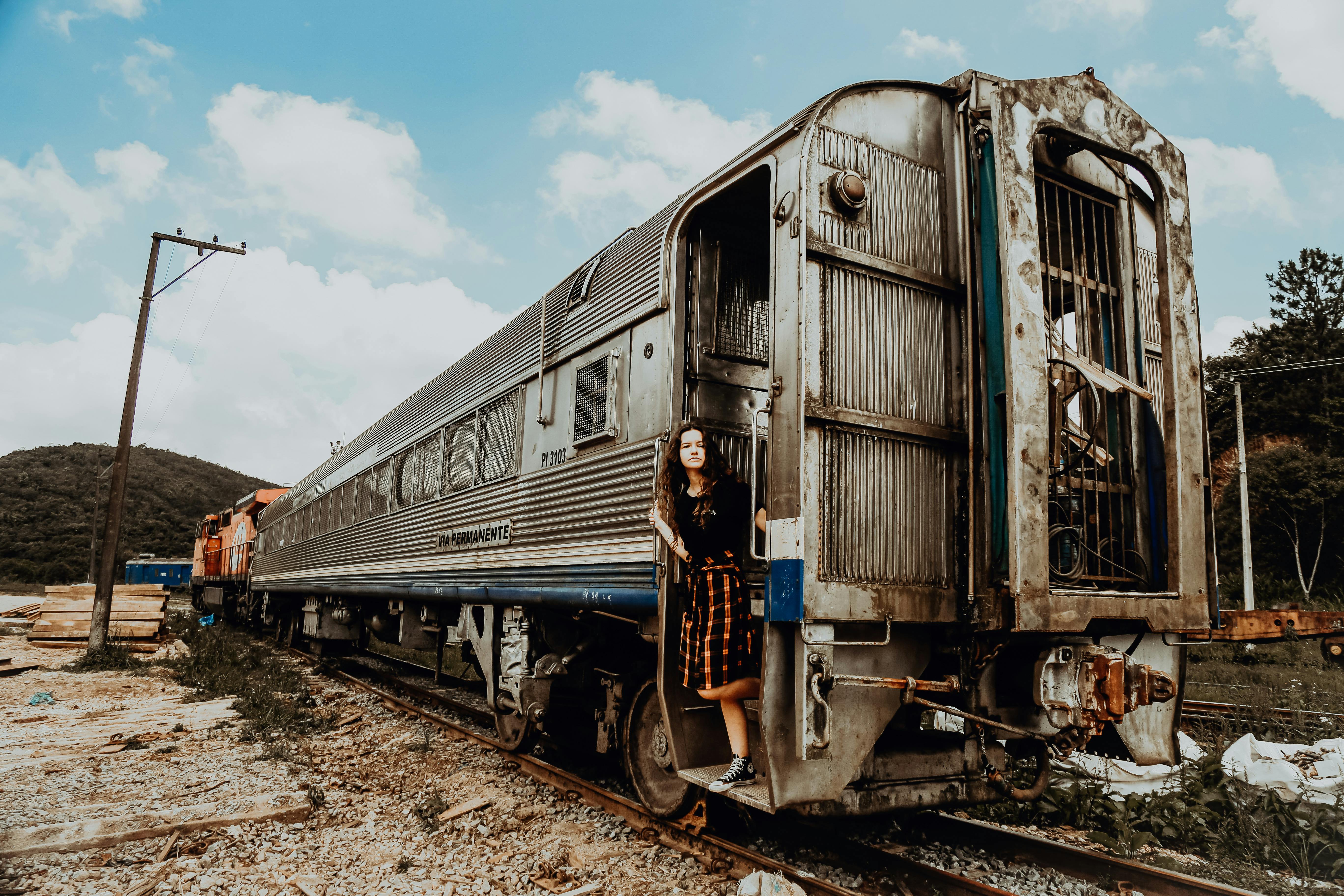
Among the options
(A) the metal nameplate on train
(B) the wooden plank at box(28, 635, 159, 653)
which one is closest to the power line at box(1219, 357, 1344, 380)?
(A) the metal nameplate on train

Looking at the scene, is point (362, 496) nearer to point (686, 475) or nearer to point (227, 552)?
point (686, 475)

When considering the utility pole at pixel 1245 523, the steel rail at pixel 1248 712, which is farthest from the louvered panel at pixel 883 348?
the utility pole at pixel 1245 523

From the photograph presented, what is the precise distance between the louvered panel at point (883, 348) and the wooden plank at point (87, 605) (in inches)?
647

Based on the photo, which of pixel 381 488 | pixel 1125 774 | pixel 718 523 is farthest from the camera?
pixel 381 488

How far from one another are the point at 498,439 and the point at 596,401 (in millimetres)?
1897

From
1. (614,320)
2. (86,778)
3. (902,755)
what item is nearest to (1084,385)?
(902,755)

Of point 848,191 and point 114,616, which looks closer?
point 848,191

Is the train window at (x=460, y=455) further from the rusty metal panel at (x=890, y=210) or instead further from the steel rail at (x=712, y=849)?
the rusty metal panel at (x=890, y=210)

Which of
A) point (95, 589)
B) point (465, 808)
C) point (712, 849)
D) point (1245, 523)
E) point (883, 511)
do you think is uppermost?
point (1245, 523)

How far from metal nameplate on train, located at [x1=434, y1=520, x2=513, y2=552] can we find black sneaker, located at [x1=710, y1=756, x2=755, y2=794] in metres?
3.05

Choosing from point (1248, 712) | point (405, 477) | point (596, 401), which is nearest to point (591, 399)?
point (596, 401)

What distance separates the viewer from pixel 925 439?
3.92m

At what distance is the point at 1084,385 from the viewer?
4.03m

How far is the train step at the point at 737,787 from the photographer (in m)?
3.54
